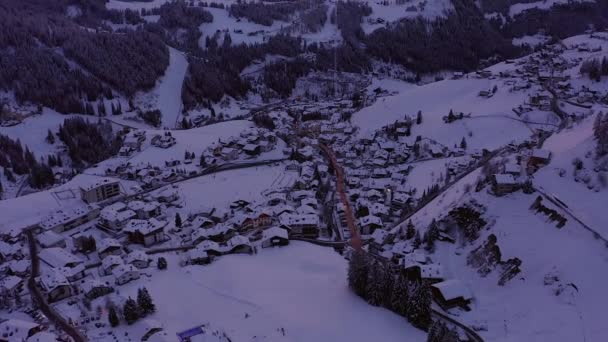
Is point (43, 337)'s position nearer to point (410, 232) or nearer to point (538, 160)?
point (410, 232)

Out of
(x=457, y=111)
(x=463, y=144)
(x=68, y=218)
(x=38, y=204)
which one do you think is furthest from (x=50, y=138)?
(x=457, y=111)

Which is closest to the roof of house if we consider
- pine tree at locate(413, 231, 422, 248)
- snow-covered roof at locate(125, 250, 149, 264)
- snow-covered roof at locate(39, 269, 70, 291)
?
snow-covered roof at locate(125, 250, 149, 264)

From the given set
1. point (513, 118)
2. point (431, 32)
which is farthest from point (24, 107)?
point (431, 32)

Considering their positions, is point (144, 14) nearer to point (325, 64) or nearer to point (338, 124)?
point (325, 64)

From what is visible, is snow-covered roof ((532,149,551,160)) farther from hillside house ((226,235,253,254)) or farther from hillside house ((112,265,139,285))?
hillside house ((112,265,139,285))

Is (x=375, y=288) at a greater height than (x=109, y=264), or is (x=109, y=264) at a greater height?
(x=375, y=288)

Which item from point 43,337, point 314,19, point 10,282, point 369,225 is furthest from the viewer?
point 314,19
